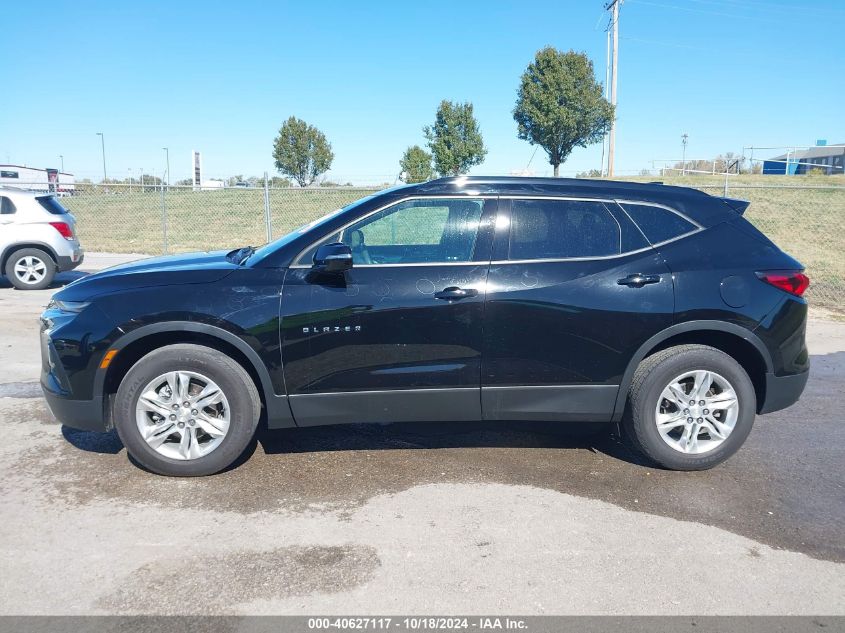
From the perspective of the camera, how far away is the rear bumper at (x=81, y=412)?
4.12m

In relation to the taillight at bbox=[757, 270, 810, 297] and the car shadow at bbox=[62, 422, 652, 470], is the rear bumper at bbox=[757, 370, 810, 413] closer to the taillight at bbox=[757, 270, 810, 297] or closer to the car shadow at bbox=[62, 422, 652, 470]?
the taillight at bbox=[757, 270, 810, 297]

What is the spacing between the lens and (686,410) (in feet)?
14.3

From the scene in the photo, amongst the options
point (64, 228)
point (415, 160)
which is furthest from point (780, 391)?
point (415, 160)

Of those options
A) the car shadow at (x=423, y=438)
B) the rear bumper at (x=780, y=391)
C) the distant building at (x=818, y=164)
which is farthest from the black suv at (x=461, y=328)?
the distant building at (x=818, y=164)

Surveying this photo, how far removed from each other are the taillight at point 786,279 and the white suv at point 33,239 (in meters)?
11.1

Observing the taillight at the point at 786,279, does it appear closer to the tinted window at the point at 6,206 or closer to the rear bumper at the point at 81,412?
the rear bumper at the point at 81,412

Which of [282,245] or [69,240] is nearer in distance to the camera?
[282,245]

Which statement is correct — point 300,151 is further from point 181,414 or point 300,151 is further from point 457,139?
point 181,414

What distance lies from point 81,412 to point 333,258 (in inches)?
69.6

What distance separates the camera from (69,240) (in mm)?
11875

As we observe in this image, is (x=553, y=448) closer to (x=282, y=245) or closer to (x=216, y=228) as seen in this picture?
(x=282, y=245)

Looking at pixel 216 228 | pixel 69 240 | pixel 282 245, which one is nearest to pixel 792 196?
pixel 216 228

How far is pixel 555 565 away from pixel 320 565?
3.65ft

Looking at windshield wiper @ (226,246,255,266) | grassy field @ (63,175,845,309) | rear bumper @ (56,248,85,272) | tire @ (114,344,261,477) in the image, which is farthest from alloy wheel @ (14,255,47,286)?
tire @ (114,344,261,477)
